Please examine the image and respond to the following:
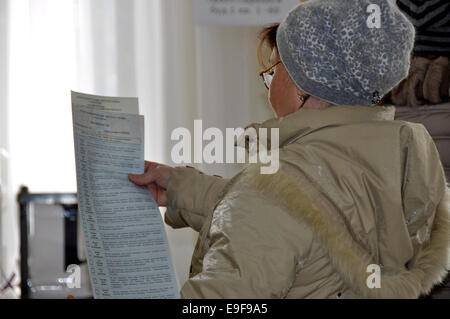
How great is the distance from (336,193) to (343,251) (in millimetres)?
74

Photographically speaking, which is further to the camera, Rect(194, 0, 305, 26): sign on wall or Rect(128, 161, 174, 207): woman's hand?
Rect(194, 0, 305, 26): sign on wall

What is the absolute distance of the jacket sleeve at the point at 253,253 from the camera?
67 cm

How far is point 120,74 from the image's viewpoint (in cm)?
282

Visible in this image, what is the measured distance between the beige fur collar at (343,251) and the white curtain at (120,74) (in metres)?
2.09

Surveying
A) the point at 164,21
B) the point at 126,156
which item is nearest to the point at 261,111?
the point at 164,21

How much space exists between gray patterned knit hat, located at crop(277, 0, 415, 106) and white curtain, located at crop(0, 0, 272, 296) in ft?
6.65

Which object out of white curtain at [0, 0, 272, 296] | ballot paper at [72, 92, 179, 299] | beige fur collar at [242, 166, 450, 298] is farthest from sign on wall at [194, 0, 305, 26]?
beige fur collar at [242, 166, 450, 298]

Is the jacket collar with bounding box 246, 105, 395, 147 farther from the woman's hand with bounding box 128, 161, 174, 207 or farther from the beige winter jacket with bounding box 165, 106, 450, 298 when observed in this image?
the woman's hand with bounding box 128, 161, 174, 207

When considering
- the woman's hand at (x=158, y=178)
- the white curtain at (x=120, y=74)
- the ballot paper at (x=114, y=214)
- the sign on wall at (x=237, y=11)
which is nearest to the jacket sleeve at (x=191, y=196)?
the woman's hand at (x=158, y=178)

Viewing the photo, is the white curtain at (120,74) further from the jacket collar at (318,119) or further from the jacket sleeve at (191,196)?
the jacket collar at (318,119)

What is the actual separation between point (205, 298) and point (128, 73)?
2278 millimetres

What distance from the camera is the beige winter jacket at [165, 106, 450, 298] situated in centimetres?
67

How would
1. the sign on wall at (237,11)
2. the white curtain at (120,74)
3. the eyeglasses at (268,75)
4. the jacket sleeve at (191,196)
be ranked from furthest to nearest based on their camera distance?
the white curtain at (120,74) → the sign on wall at (237,11) → the jacket sleeve at (191,196) → the eyeglasses at (268,75)

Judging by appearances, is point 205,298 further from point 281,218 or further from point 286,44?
point 286,44
